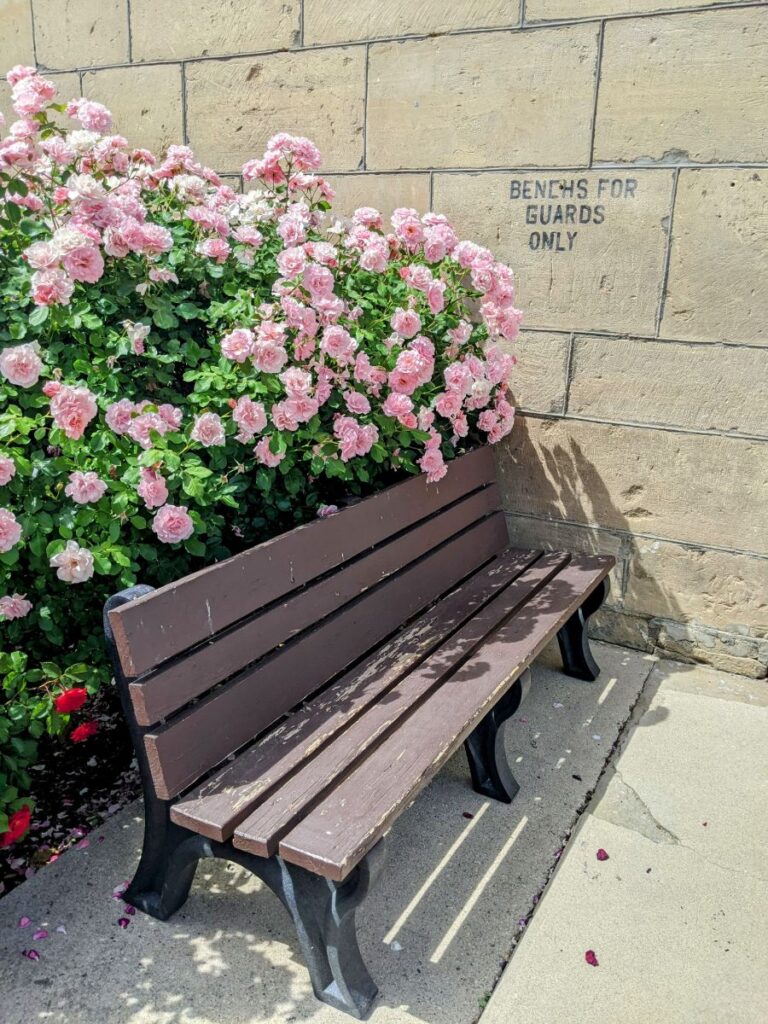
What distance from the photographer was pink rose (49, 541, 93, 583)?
209cm

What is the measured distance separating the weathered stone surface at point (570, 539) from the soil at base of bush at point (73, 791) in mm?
1727

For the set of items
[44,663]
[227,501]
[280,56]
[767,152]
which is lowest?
[44,663]

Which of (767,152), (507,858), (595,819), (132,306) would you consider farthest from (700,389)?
(132,306)

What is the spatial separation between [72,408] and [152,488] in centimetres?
27

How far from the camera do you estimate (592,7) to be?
9.89 feet

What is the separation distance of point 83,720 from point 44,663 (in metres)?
0.80

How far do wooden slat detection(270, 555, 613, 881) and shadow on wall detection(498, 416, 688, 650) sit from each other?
0.61 metres

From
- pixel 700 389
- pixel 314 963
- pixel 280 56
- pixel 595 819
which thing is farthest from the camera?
pixel 280 56

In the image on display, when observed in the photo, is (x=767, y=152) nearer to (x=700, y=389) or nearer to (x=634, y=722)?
(x=700, y=389)

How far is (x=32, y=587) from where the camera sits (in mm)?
2387

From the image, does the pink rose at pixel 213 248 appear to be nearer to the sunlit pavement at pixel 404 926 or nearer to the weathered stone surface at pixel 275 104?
the weathered stone surface at pixel 275 104

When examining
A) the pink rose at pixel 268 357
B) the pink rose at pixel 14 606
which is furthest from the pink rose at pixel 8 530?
the pink rose at pixel 268 357

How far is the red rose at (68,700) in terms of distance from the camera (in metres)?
2.09

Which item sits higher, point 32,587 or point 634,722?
point 32,587
